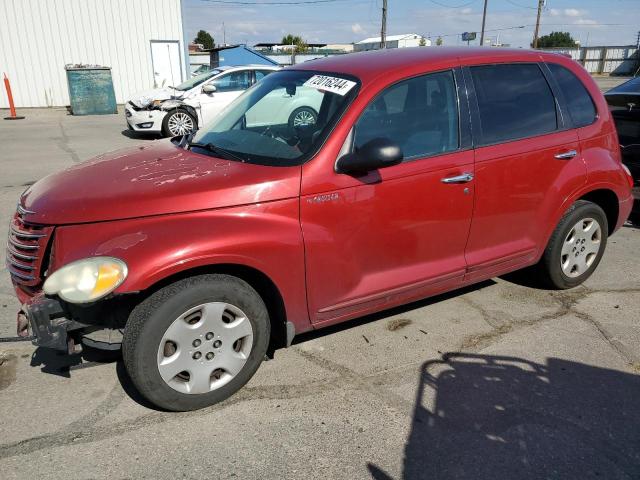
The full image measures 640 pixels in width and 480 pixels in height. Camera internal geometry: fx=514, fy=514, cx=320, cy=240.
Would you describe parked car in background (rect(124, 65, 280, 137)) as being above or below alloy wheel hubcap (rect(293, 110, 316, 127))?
below

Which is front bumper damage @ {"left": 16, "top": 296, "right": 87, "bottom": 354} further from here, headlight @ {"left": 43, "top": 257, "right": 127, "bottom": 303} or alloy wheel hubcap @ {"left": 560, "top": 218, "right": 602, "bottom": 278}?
alloy wheel hubcap @ {"left": 560, "top": 218, "right": 602, "bottom": 278}

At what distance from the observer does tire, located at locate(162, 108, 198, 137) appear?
1204cm

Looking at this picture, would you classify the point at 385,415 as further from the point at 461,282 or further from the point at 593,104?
the point at 593,104

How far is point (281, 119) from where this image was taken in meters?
3.51

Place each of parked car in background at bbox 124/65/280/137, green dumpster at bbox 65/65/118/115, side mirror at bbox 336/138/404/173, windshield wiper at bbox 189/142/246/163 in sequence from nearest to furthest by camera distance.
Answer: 1. side mirror at bbox 336/138/404/173
2. windshield wiper at bbox 189/142/246/163
3. parked car in background at bbox 124/65/280/137
4. green dumpster at bbox 65/65/118/115

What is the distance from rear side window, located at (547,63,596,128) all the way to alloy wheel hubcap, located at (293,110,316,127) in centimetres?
199

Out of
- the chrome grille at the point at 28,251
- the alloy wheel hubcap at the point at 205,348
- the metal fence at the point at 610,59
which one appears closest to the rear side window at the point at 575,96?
the alloy wheel hubcap at the point at 205,348

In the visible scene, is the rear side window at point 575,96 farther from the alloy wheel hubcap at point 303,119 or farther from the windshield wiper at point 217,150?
the windshield wiper at point 217,150

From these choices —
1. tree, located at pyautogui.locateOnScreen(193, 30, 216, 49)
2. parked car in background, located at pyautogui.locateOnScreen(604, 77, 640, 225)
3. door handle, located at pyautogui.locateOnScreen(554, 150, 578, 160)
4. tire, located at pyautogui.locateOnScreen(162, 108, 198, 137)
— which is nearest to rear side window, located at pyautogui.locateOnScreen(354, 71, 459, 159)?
door handle, located at pyautogui.locateOnScreen(554, 150, 578, 160)

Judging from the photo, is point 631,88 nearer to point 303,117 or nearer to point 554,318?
point 554,318

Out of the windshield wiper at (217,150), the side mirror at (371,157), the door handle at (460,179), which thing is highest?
the side mirror at (371,157)

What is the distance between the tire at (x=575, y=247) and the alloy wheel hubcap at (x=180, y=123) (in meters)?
9.84

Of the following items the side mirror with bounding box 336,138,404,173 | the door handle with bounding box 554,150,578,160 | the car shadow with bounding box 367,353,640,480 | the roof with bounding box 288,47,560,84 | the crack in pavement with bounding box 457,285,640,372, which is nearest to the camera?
the car shadow with bounding box 367,353,640,480

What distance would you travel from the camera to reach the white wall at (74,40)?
18453mm
